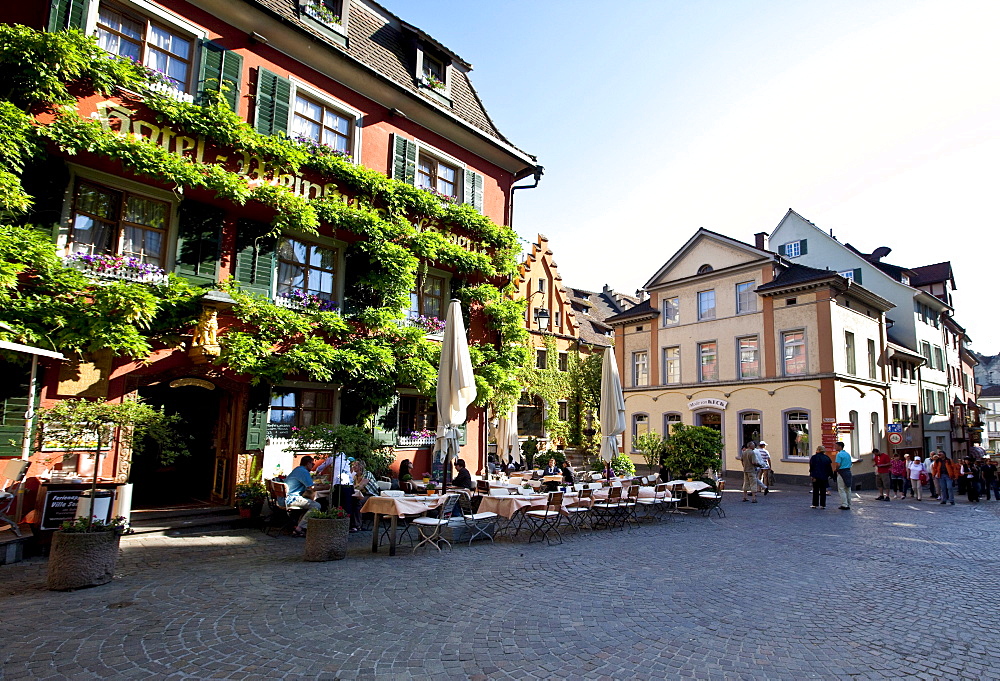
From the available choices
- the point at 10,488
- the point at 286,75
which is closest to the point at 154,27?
the point at 286,75

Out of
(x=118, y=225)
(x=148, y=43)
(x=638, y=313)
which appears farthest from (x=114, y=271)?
(x=638, y=313)

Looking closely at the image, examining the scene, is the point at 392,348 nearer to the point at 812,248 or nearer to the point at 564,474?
the point at 564,474

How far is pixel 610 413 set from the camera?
14.4 metres

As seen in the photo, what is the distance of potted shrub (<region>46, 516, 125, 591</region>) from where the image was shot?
634 cm

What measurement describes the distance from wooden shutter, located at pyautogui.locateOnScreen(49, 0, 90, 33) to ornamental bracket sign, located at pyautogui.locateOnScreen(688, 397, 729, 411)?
25656 millimetres

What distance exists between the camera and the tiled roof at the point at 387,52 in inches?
527

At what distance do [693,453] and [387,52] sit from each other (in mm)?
13725

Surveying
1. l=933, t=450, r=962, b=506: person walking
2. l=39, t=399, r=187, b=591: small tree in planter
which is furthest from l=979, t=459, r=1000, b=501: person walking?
l=39, t=399, r=187, b=591: small tree in planter

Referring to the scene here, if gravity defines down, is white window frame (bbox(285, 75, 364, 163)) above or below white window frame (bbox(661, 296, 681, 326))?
above

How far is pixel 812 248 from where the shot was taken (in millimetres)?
33500

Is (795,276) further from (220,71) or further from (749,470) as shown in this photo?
(220,71)

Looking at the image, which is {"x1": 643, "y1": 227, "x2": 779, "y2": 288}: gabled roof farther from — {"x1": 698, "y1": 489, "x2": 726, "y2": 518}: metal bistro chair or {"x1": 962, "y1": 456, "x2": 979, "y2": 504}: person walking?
{"x1": 698, "y1": 489, "x2": 726, "y2": 518}: metal bistro chair

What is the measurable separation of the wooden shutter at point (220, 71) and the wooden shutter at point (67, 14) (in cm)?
196

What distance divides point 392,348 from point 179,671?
9.41m
